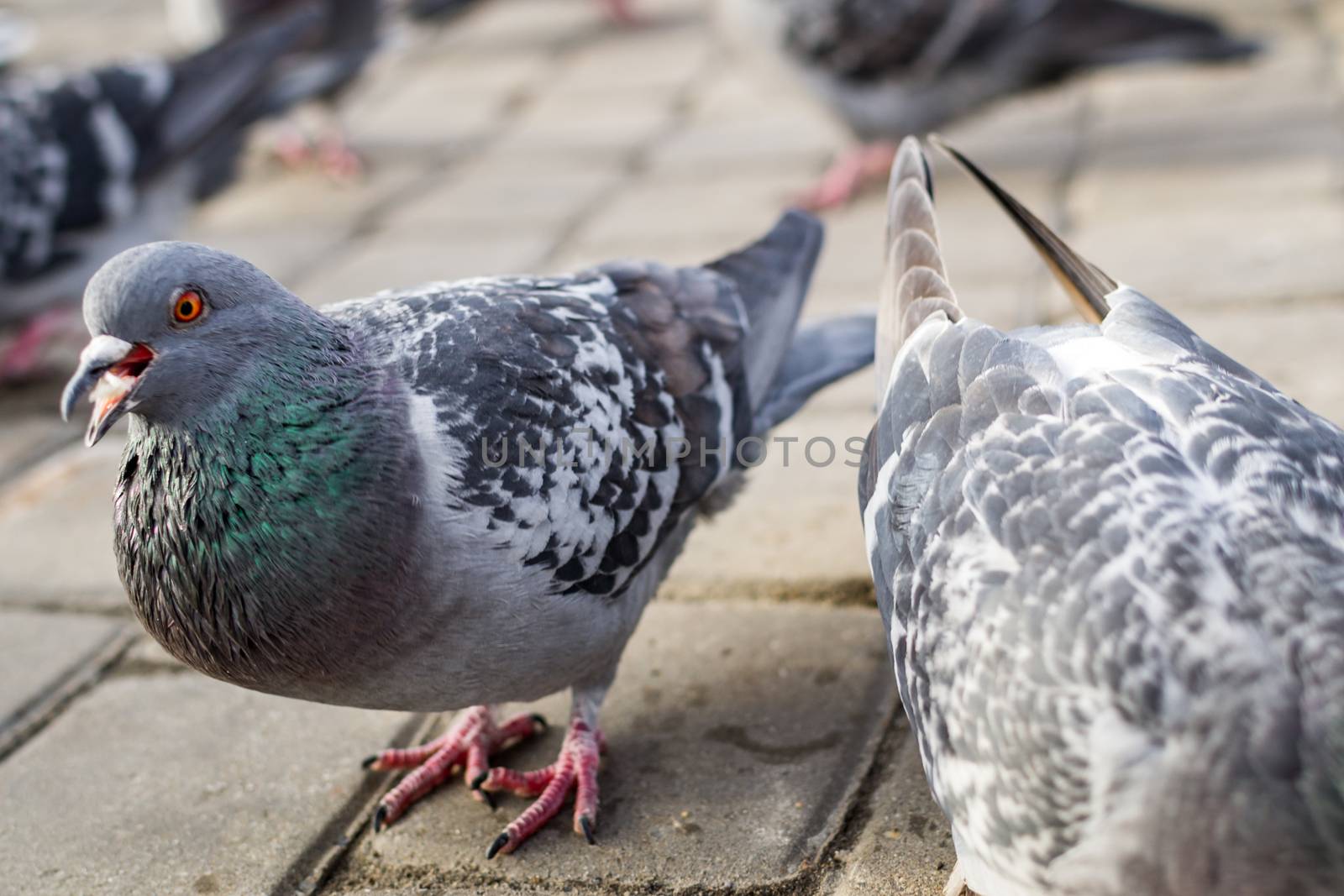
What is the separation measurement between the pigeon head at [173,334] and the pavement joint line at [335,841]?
0.94 meters

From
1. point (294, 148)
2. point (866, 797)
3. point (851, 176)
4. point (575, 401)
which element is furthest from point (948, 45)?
point (866, 797)

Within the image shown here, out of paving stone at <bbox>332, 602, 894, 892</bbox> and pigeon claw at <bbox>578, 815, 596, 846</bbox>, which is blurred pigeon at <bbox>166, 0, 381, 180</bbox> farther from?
pigeon claw at <bbox>578, 815, 596, 846</bbox>

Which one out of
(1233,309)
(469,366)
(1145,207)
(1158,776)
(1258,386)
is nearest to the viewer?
(1158,776)

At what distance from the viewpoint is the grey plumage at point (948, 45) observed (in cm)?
598

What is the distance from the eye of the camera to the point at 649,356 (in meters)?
3.08

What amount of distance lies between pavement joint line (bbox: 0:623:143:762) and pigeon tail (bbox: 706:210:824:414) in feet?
5.79

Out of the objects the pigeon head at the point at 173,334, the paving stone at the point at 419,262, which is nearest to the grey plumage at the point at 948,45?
the paving stone at the point at 419,262

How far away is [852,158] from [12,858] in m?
4.49

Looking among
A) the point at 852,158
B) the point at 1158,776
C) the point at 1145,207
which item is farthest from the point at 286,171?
the point at 1158,776

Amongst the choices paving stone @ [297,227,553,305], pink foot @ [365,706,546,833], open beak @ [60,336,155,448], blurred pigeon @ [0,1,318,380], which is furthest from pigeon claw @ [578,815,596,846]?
blurred pigeon @ [0,1,318,380]

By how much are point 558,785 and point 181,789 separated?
33.2 inches

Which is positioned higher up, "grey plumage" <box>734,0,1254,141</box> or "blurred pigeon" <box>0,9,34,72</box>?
"blurred pigeon" <box>0,9,34,72</box>

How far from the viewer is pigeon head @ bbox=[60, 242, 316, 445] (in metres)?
2.38

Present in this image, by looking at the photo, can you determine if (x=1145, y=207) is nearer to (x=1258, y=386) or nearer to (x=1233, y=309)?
(x=1233, y=309)
